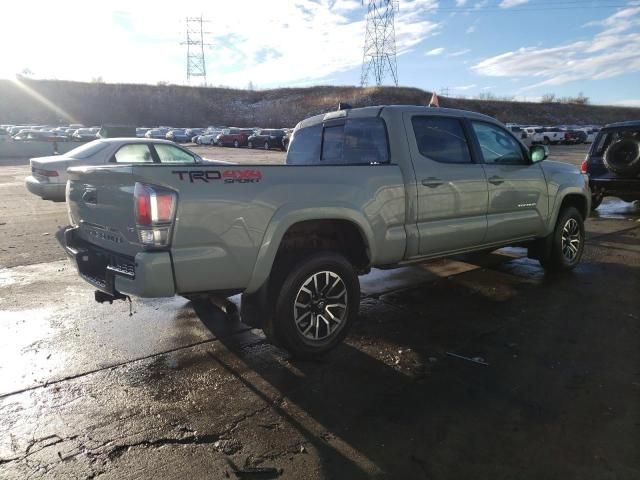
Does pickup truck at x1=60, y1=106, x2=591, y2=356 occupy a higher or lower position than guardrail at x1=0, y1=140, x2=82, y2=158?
higher

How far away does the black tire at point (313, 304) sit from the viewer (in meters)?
3.82

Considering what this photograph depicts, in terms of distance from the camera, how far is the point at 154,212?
3.17 m

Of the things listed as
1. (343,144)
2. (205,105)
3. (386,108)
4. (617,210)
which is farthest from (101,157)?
(205,105)

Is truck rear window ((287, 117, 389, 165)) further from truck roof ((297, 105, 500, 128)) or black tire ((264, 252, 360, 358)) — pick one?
black tire ((264, 252, 360, 358))

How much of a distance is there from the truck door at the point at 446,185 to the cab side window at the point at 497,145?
0.26 m

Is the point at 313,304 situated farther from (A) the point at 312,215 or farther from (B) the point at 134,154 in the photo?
(B) the point at 134,154

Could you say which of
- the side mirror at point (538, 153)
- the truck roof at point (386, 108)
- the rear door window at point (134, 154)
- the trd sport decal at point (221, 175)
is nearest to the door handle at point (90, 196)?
the trd sport decal at point (221, 175)

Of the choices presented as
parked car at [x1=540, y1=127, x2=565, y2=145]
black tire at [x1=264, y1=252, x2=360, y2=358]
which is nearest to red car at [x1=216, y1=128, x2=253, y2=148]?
parked car at [x1=540, y1=127, x2=565, y2=145]

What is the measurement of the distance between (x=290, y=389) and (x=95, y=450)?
1294 millimetres

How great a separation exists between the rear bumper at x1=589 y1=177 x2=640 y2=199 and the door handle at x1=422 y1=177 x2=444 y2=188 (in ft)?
24.6

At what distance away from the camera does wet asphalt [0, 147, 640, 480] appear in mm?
2766

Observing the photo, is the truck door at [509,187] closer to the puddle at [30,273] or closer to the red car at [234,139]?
the puddle at [30,273]

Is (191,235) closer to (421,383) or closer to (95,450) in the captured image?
(95,450)

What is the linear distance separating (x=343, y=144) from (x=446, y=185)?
1.11 m
